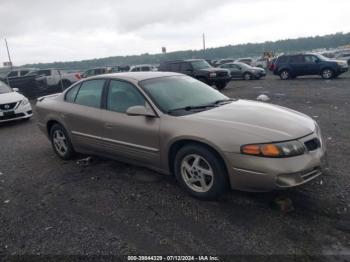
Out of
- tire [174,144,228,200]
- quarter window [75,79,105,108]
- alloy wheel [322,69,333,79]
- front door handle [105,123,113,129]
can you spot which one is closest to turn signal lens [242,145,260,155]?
tire [174,144,228,200]

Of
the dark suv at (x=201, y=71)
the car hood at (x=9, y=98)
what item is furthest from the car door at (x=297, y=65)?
the car hood at (x=9, y=98)

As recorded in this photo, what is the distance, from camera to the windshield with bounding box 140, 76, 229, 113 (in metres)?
4.19

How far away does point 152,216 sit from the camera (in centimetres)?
354

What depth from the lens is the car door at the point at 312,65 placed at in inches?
753

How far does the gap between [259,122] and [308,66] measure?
1775 cm

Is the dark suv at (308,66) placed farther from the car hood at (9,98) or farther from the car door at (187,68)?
the car hood at (9,98)

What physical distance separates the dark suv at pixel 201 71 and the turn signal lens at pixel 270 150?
40.8 feet

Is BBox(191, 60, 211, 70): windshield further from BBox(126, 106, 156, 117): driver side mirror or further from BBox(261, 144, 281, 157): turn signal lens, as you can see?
BBox(261, 144, 281, 157): turn signal lens

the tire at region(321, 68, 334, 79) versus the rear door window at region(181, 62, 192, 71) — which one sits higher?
the rear door window at region(181, 62, 192, 71)

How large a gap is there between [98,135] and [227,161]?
2203 millimetres

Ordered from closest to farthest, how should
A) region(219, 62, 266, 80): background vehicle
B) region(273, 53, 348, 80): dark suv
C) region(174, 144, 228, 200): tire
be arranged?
region(174, 144, 228, 200): tire < region(273, 53, 348, 80): dark suv < region(219, 62, 266, 80): background vehicle

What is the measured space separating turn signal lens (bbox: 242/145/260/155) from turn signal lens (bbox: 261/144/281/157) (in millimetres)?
51

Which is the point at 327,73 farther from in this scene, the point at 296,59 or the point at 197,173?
the point at 197,173

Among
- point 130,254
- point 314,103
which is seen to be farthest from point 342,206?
point 314,103
